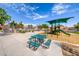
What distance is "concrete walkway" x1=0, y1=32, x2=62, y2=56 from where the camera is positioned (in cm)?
211

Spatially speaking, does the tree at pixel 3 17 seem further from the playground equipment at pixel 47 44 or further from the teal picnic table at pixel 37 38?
the playground equipment at pixel 47 44

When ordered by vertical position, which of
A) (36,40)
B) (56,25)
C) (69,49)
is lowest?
(69,49)

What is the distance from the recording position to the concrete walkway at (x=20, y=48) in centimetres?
211

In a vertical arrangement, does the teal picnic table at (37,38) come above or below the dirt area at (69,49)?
above

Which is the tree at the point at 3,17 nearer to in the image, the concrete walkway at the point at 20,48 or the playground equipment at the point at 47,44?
the concrete walkway at the point at 20,48

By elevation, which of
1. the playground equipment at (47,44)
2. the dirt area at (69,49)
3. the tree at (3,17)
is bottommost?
the dirt area at (69,49)

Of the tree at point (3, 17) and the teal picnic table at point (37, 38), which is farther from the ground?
the tree at point (3, 17)

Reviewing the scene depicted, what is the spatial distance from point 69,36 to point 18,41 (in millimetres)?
569

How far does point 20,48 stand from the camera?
2146 millimetres

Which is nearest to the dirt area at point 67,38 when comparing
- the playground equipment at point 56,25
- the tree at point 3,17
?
the playground equipment at point 56,25

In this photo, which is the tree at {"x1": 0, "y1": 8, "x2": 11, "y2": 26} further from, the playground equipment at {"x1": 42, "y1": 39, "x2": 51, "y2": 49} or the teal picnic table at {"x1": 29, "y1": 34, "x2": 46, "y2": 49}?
the playground equipment at {"x1": 42, "y1": 39, "x2": 51, "y2": 49}

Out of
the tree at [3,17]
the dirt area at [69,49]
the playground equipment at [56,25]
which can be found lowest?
the dirt area at [69,49]

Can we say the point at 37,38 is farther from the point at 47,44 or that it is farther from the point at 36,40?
the point at 47,44

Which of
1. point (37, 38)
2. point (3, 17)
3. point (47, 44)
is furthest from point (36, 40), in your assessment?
point (3, 17)
